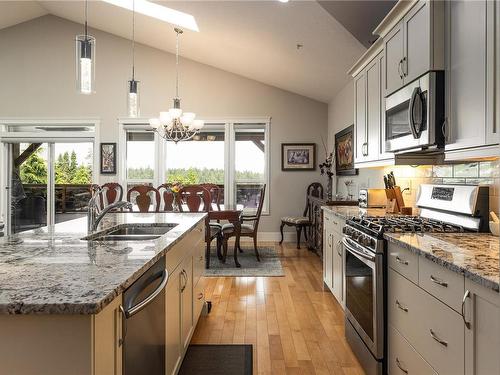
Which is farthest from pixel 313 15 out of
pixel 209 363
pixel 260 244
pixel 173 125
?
pixel 260 244

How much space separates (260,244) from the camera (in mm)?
6266

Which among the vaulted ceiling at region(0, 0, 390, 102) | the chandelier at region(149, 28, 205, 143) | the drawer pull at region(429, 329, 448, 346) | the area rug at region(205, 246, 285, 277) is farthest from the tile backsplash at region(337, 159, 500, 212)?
the chandelier at region(149, 28, 205, 143)

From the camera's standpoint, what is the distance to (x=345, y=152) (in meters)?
5.09

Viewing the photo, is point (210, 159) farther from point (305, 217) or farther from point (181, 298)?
point (181, 298)

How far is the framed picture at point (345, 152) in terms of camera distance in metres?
4.75

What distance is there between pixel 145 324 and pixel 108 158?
18.8ft

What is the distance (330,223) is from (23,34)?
661 centimetres

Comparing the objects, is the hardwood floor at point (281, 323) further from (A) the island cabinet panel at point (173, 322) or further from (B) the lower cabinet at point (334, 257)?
(A) the island cabinet panel at point (173, 322)

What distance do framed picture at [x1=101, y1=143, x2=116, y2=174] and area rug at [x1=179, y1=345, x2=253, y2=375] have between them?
4792mm

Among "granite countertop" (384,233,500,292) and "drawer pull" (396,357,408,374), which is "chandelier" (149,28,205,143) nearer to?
"granite countertop" (384,233,500,292)

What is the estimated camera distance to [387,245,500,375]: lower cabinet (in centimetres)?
110

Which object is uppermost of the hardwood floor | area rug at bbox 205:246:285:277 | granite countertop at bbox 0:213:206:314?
granite countertop at bbox 0:213:206:314

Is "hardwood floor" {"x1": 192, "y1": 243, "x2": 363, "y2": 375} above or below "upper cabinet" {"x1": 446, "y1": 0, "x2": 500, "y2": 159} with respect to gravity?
below

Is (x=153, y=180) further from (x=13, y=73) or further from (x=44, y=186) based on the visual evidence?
(x=13, y=73)
